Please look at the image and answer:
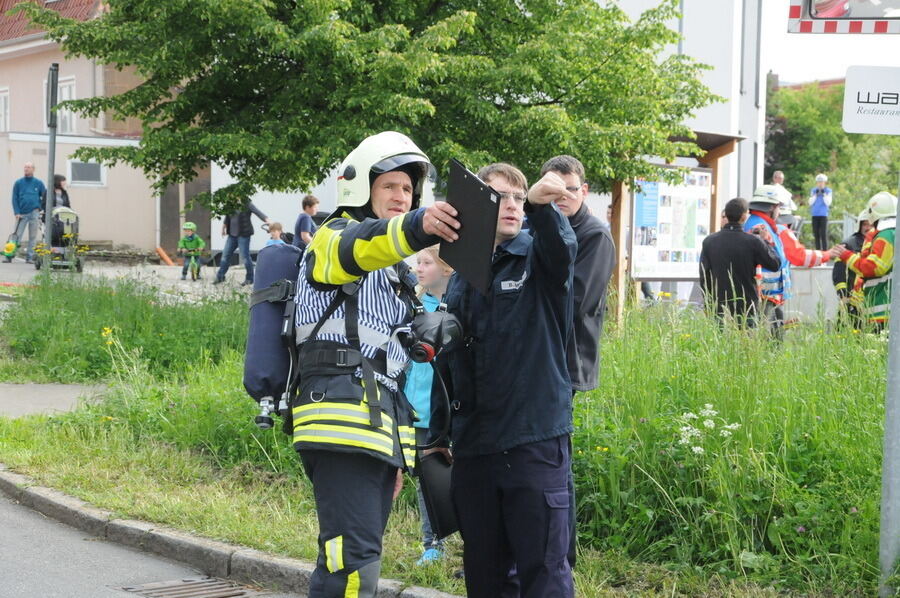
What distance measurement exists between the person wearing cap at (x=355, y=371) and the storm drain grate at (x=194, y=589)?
218 cm

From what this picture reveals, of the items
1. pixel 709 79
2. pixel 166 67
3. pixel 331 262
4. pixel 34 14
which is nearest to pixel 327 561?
pixel 331 262

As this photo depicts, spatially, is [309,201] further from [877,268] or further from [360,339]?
[360,339]

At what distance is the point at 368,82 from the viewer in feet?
39.9

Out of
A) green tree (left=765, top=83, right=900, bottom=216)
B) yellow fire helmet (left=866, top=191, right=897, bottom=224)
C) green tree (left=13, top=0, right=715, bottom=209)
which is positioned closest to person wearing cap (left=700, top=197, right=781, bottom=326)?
yellow fire helmet (left=866, top=191, right=897, bottom=224)

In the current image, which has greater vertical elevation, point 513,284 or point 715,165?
point 715,165

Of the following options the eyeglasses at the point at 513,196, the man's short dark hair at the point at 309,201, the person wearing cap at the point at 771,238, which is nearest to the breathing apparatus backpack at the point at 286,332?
the eyeglasses at the point at 513,196

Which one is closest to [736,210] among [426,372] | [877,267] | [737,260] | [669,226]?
[737,260]

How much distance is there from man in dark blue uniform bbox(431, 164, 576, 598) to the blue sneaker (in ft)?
4.28

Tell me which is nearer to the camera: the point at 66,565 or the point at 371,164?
the point at 371,164

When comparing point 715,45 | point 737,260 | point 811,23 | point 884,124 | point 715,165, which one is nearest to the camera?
point 884,124

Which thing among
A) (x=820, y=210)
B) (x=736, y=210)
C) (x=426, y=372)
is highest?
(x=820, y=210)

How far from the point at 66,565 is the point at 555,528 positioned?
3313 mm

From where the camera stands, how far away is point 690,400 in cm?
618

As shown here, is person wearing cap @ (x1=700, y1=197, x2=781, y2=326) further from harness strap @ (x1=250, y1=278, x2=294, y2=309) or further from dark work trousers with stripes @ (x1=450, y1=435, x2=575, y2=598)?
harness strap @ (x1=250, y1=278, x2=294, y2=309)
